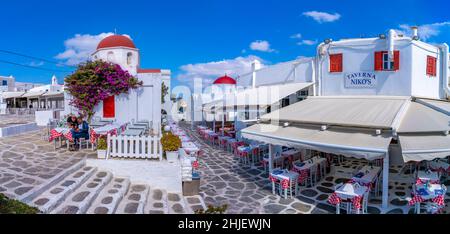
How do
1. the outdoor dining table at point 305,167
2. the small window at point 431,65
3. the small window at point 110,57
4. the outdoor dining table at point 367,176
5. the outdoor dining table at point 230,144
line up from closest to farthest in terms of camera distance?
the outdoor dining table at point 367,176
the outdoor dining table at point 305,167
the small window at point 431,65
the outdoor dining table at point 230,144
the small window at point 110,57

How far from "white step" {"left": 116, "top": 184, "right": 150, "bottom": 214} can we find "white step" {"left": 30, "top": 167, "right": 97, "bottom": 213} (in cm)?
154

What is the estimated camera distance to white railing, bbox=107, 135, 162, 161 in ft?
35.4

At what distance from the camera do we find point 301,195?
36.2ft

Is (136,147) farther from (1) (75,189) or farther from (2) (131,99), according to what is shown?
(2) (131,99)

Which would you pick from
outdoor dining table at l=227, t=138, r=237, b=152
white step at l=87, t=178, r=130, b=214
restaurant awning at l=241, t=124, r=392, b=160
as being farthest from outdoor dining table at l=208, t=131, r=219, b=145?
white step at l=87, t=178, r=130, b=214

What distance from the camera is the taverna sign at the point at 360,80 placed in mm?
14547

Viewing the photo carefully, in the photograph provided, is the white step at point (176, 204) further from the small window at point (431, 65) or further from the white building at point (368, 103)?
the small window at point (431, 65)

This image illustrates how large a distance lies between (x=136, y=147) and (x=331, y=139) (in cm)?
753

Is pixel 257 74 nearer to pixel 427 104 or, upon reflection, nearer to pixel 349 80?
pixel 349 80

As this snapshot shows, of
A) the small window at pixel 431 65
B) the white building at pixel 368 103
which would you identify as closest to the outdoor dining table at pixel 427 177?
the white building at pixel 368 103

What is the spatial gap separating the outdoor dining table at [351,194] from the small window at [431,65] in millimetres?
9725

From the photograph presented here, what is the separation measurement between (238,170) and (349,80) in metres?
8.03

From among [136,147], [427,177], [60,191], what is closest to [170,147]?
[136,147]
